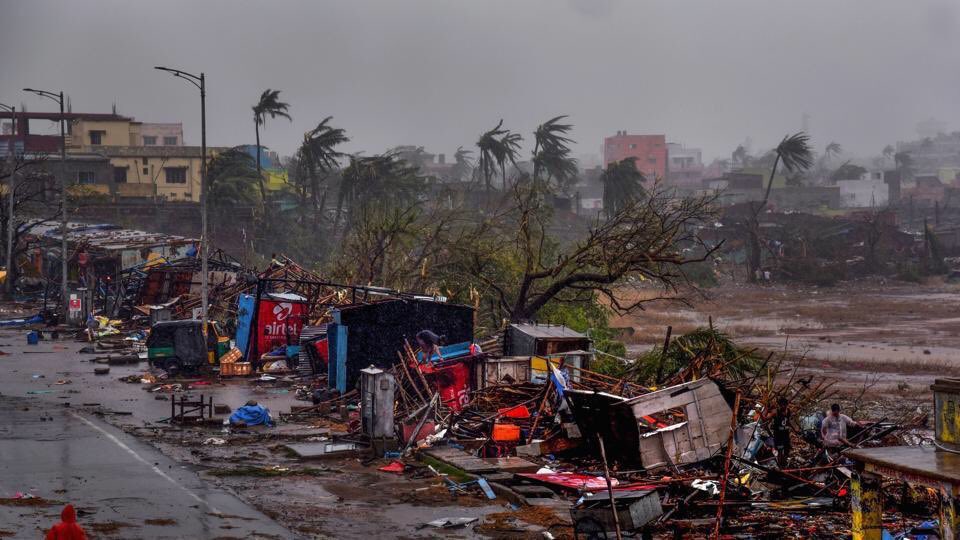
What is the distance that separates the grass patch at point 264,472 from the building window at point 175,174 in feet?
210

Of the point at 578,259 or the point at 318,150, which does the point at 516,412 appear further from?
the point at 318,150

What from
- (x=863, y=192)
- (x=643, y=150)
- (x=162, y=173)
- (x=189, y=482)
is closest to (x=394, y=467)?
(x=189, y=482)

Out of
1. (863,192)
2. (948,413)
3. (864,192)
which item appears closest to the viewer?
(948,413)

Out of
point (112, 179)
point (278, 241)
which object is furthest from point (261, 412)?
point (112, 179)

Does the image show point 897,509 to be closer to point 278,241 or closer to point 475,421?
point 475,421

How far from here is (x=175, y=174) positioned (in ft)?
256

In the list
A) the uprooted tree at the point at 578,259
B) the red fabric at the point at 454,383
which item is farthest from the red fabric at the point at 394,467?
the uprooted tree at the point at 578,259

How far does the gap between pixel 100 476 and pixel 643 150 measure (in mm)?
139920

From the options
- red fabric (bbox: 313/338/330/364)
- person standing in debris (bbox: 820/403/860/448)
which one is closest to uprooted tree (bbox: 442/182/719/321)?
red fabric (bbox: 313/338/330/364)

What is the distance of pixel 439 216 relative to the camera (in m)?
42.3

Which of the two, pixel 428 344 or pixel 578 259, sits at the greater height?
pixel 578 259

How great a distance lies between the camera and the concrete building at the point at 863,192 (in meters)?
119

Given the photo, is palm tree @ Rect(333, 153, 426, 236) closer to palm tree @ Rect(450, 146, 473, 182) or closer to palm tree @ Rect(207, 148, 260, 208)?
palm tree @ Rect(207, 148, 260, 208)

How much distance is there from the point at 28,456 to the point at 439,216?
84.3 ft
